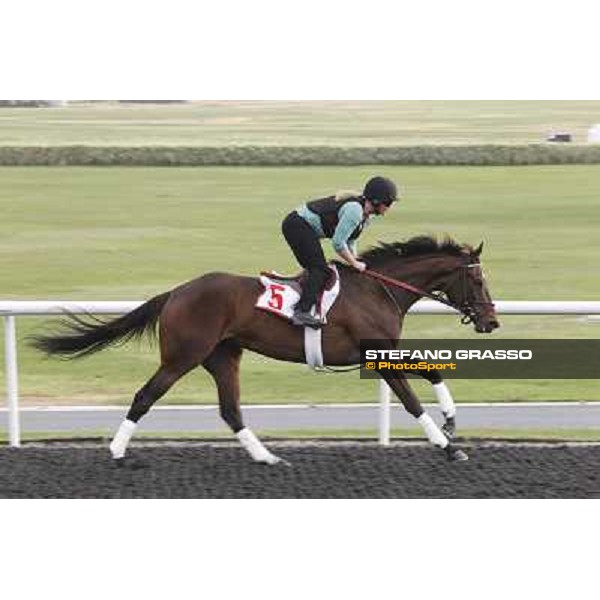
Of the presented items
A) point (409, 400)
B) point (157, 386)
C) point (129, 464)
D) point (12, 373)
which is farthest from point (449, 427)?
point (12, 373)

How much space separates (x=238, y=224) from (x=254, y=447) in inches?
60.5

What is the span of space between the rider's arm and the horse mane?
40cm

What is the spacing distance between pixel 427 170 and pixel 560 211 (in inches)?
45.3

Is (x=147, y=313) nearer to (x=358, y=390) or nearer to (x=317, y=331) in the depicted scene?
(x=317, y=331)

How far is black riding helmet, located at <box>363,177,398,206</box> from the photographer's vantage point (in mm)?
6195

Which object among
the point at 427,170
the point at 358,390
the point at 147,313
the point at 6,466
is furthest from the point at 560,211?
the point at 6,466

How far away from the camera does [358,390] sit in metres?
9.77

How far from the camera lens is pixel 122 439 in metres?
6.61

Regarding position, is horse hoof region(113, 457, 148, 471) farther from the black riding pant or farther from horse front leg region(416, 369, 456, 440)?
horse front leg region(416, 369, 456, 440)

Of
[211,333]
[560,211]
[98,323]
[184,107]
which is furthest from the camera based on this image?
[560,211]

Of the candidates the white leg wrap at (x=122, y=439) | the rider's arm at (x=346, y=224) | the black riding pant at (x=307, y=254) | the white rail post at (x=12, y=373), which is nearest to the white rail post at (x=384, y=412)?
the black riding pant at (x=307, y=254)

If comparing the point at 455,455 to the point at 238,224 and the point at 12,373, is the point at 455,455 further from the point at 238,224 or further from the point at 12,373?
the point at 12,373

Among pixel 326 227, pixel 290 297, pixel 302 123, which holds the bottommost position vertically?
pixel 290 297

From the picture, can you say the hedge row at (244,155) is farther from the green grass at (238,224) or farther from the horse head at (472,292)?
the horse head at (472,292)
